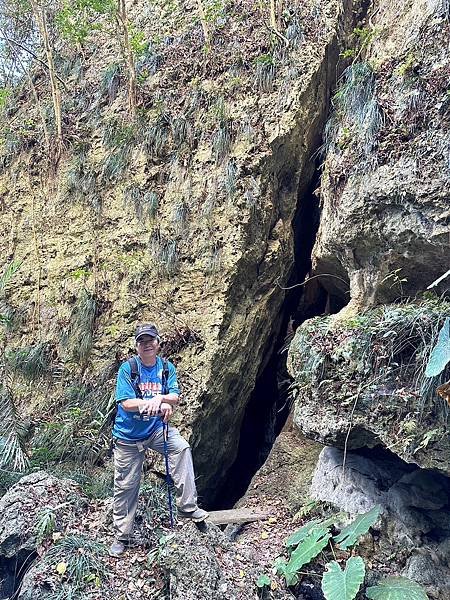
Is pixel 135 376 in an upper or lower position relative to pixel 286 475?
upper

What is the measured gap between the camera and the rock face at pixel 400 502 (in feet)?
16.4

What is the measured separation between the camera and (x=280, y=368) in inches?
324

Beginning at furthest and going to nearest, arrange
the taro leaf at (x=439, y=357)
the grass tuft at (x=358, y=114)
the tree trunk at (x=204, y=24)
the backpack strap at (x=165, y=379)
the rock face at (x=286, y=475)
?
the tree trunk at (x=204, y=24), the rock face at (x=286, y=475), the grass tuft at (x=358, y=114), the backpack strap at (x=165, y=379), the taro leaf at (x=439, y=357)

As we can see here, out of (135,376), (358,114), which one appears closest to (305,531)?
(135,376)

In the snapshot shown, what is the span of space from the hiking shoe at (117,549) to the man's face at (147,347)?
5.55 ft

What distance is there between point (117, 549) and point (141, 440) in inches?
40.2

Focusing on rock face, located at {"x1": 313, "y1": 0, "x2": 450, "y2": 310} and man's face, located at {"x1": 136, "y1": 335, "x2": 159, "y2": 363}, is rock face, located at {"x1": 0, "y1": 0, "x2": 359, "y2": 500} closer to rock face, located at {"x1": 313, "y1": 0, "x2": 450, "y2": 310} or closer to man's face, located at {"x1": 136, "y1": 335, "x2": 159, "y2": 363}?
rock face, located at {"x1": 313, "y1": 0, "x2": 450, "y2": 310}

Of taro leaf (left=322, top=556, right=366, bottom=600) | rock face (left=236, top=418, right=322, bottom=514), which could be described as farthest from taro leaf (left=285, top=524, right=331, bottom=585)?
rock face (left=236, top=418, right=322, bottom=514)

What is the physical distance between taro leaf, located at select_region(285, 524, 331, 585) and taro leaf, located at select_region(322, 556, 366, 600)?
0.34 m

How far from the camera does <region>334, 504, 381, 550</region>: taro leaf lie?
4.51 meters

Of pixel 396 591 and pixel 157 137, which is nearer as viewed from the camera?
pixel 396 591

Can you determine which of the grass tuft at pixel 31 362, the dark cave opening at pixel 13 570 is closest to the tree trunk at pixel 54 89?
the grass tuft at pixel 31 362

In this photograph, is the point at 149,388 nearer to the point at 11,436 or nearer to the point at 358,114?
the point at 11,436

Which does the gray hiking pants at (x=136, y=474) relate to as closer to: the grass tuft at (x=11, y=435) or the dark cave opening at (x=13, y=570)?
the dark cave opening at (x=13, y=570)
